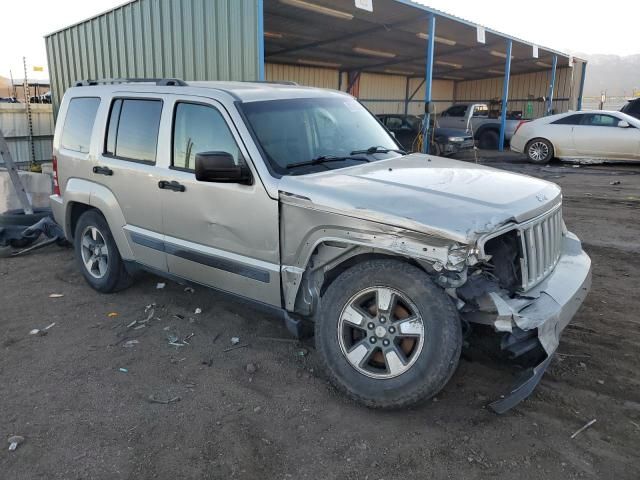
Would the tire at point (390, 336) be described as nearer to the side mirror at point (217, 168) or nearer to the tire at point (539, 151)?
the side mirror at point (217, 168)

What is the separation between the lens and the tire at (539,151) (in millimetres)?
14607

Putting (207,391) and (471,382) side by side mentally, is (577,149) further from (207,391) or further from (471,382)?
(207,391)

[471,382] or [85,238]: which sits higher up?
[85,238]

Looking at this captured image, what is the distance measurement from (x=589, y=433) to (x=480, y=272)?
1.06 metres

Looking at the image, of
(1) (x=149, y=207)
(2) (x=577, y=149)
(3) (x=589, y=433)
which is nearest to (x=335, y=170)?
(1) (x=149, y=207)

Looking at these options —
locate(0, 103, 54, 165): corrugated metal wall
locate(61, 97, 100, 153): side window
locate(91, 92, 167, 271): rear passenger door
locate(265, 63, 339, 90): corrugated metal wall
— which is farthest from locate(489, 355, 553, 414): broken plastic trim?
locate(265, 63, 339, 90): corrugated metal wall

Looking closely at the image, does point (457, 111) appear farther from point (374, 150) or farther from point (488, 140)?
point (374, 150)

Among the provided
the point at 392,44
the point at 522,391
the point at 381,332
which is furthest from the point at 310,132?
the point at 392,44

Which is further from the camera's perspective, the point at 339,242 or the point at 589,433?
the point at 339,242

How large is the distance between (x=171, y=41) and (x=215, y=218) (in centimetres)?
744

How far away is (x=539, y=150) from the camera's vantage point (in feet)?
48.5

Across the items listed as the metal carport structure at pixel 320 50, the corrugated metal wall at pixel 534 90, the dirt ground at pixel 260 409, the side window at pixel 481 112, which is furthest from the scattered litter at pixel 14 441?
the corrugated metal wall at pixel 534 90

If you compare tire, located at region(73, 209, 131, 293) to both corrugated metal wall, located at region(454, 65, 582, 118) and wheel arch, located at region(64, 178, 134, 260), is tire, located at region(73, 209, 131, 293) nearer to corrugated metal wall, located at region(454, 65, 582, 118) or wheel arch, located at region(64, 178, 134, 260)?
wheel arch, located at region(64, 178, 134, 260)

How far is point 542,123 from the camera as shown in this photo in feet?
48.5
